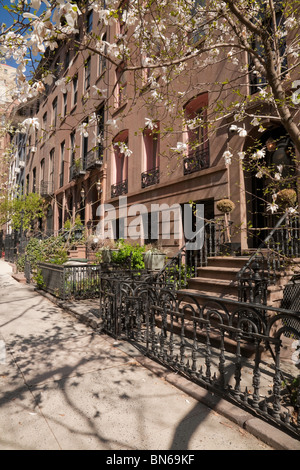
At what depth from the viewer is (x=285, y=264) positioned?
17.5 feet

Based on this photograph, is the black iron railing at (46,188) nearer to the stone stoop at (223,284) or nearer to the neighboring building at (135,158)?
the neighboring building at (135,158)

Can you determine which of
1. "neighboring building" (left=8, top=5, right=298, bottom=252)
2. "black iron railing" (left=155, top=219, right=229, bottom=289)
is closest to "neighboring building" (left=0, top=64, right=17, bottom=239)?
"neighboring building" (left=8, top=5, right=298, bottom=252)

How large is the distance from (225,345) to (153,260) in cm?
430

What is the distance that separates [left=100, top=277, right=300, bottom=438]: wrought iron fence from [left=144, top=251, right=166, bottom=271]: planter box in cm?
262

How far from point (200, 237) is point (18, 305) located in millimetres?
5846

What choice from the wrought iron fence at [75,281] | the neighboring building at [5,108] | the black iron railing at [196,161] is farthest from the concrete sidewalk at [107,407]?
the black iron railing at [196,161]

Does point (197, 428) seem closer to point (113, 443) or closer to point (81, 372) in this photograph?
point (113, 443)

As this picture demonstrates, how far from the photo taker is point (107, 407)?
3074mm

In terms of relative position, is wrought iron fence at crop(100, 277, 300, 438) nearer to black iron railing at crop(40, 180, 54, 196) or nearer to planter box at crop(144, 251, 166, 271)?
planter box at crop(144, 251, 166, 271)

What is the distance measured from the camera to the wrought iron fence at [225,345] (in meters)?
2.74

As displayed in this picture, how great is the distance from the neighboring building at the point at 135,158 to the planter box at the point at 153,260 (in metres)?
1.69

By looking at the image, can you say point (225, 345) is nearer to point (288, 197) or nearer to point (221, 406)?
point (221, 406)

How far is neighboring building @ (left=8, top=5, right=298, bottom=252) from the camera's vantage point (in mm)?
5434

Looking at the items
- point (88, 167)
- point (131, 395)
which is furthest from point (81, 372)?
point (88, 167)
